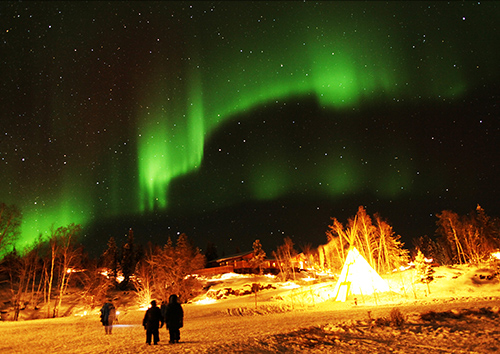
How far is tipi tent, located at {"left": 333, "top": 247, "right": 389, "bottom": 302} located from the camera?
2788 centimetres

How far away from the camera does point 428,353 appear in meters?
8.98

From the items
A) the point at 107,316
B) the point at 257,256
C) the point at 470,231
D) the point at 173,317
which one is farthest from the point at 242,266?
the point at 173,317

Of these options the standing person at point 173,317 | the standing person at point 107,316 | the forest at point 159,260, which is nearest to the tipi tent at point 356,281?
the forest at point 159,260

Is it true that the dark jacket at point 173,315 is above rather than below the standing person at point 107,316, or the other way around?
above

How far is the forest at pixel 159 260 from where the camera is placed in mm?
35594

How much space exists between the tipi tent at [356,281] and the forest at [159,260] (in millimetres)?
4317

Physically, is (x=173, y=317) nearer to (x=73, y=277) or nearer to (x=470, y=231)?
(x=73, y=277)

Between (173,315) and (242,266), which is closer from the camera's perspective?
(173,315)

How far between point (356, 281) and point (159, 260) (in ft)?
86.6

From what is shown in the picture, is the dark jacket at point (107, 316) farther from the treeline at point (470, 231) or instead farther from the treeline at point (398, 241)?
the treeline at point (470, 231)

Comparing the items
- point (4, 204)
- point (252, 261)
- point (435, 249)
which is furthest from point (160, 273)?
point (435, 249)

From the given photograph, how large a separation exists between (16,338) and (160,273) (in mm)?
27039

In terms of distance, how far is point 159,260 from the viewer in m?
42.4

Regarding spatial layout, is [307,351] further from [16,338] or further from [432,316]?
[16,338]
